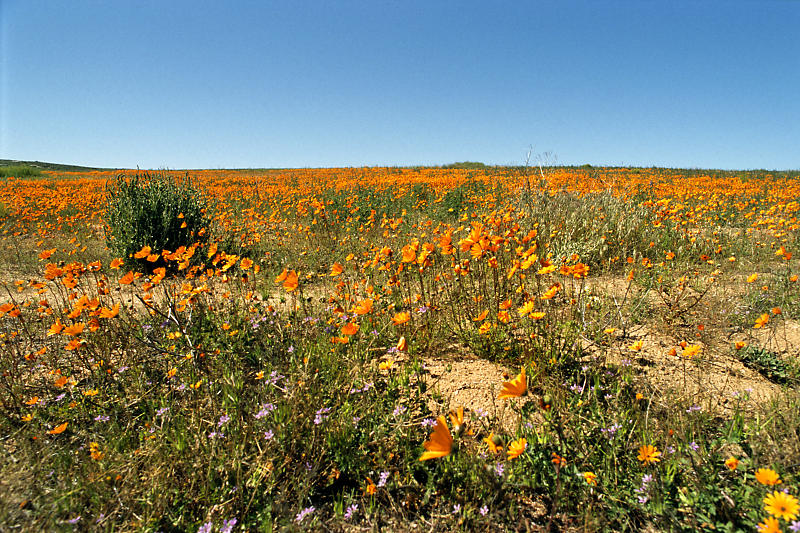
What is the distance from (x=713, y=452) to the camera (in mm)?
1676

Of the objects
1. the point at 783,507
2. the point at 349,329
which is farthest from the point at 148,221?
the point at 783,507

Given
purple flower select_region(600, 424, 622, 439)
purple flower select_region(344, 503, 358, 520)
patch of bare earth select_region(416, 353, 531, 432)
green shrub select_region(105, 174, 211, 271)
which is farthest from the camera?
green shrub select_region(105, 174, 211, 271)

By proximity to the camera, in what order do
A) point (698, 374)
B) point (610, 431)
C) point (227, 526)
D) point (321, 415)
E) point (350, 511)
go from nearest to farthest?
point (227, 526) → point (350, 511) → point (610, 431) → point (321, 415) → point (698, 374)

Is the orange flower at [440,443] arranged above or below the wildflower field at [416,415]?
above

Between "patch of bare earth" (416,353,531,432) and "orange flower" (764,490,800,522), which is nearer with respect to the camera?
"orange flower" (764,490,800,522)

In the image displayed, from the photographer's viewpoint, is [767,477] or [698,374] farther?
[698,374]

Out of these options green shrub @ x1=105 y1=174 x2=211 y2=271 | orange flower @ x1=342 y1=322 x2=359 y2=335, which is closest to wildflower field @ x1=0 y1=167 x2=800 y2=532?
orange flower @ x1=342 y1=322 x2=359 y2=335

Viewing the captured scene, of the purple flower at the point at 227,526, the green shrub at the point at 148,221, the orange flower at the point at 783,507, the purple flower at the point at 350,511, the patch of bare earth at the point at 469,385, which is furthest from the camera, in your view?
the green shrub at the point at 148,221

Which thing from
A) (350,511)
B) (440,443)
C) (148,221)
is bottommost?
(350,511)

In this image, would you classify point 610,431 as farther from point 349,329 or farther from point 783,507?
point 349,329

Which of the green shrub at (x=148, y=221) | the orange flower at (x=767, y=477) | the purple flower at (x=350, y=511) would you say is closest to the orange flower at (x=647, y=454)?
the orange flower at (x=767, y=477)

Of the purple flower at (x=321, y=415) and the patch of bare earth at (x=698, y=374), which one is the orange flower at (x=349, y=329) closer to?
the purple flower at (x=321, y=415)

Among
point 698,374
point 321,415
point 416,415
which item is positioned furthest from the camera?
point 698,374

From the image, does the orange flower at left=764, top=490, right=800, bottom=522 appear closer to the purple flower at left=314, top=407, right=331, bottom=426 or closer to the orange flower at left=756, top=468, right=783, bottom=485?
the orange flower at left=756, top=468, right=783, bottom=485
